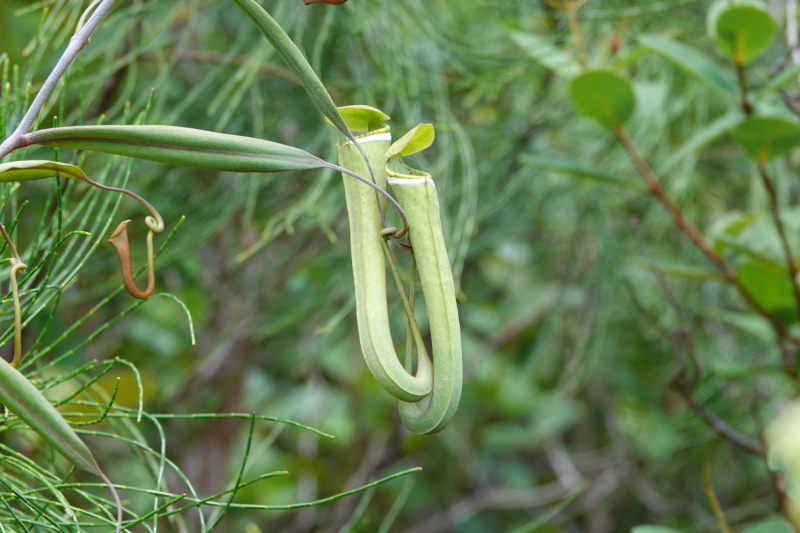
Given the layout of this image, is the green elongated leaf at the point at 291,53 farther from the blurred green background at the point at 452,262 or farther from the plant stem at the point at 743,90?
the plant stem at the point at 743,90

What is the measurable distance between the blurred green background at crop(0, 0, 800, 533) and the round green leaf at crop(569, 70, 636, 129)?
44 millimetres

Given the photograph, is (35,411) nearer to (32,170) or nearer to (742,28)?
(32,170)

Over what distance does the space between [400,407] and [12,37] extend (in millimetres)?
750

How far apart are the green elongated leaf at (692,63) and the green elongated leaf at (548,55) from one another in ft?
0.33

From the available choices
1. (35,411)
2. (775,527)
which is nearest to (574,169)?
(775,527)

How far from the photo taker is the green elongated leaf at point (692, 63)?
626 millimetres

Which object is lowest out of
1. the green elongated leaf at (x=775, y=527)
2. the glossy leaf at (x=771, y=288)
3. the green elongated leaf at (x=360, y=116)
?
the green elongated leaf at (x=775, y=527)

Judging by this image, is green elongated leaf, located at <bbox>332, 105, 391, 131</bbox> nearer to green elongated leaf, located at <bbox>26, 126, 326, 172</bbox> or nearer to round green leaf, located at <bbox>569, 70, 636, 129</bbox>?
green elongated leaf, located at <bbox>26, 126, 326, 172</bbox>

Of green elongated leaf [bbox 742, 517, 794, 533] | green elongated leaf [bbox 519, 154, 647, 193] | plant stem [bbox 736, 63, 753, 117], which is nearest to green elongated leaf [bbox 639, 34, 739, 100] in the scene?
plant stem [bbox 736, 63, 753, 117]

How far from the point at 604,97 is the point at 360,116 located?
463 mm

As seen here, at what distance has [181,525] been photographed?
0.46m

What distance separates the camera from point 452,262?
1.79 ft

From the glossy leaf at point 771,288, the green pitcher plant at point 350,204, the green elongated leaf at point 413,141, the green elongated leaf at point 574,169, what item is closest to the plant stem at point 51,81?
the green pitcher plant at point 350,204

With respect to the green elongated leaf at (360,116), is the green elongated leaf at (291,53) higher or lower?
higher
